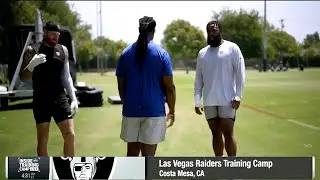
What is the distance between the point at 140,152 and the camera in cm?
435

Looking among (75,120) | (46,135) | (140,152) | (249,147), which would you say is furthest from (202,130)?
(46,135)

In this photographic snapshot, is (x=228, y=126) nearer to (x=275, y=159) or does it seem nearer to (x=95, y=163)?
(x=275, y=159)

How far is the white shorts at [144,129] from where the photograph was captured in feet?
13.1

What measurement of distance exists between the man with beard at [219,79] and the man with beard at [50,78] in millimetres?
1171

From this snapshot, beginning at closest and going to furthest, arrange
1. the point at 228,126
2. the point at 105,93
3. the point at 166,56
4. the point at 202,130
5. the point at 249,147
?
the point at 166,56 → the point at 228,126 → the point at 249,147 → the point at 202,130 → the point at 105,93

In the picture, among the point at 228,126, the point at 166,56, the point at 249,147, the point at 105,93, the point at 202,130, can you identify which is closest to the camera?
the point at 166,56

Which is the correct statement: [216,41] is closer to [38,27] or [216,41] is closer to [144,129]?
[144,129]

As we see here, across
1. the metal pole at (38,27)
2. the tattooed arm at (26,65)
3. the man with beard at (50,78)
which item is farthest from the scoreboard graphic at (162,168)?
the metal pole at (38,27)

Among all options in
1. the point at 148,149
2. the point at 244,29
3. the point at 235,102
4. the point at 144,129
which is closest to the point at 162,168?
the point at 148,149

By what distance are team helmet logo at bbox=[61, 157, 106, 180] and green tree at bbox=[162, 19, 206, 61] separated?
1.27 meters

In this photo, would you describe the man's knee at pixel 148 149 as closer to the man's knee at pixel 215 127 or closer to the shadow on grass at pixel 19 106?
the man's knee at pixel 215 127

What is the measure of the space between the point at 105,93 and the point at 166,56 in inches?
109

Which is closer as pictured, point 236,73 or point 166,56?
point 166,56

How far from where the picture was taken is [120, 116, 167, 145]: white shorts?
4000 millimetres
